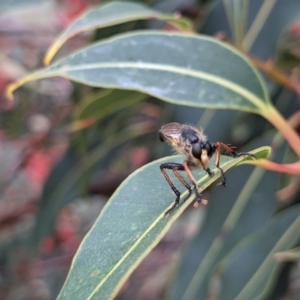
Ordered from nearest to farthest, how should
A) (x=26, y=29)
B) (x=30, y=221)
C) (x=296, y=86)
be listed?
(x=296, y=86), (x=30, y=221), (x=26, y=29)

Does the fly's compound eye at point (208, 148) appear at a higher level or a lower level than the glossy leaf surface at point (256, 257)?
higher

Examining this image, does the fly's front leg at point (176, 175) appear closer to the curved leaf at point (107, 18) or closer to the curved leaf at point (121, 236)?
the curved leaf at point (121, 236)

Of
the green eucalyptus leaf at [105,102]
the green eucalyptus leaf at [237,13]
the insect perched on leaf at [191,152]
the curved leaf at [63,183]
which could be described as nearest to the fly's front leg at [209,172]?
the insect perched on leaf at [191,152]

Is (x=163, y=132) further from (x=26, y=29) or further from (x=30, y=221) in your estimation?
(x=26, y=29)

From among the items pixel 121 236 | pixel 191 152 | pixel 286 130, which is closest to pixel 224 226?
pixel 286 130

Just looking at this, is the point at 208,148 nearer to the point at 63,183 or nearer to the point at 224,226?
the point at 224,226

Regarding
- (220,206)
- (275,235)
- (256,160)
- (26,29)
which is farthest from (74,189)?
(26,29)
